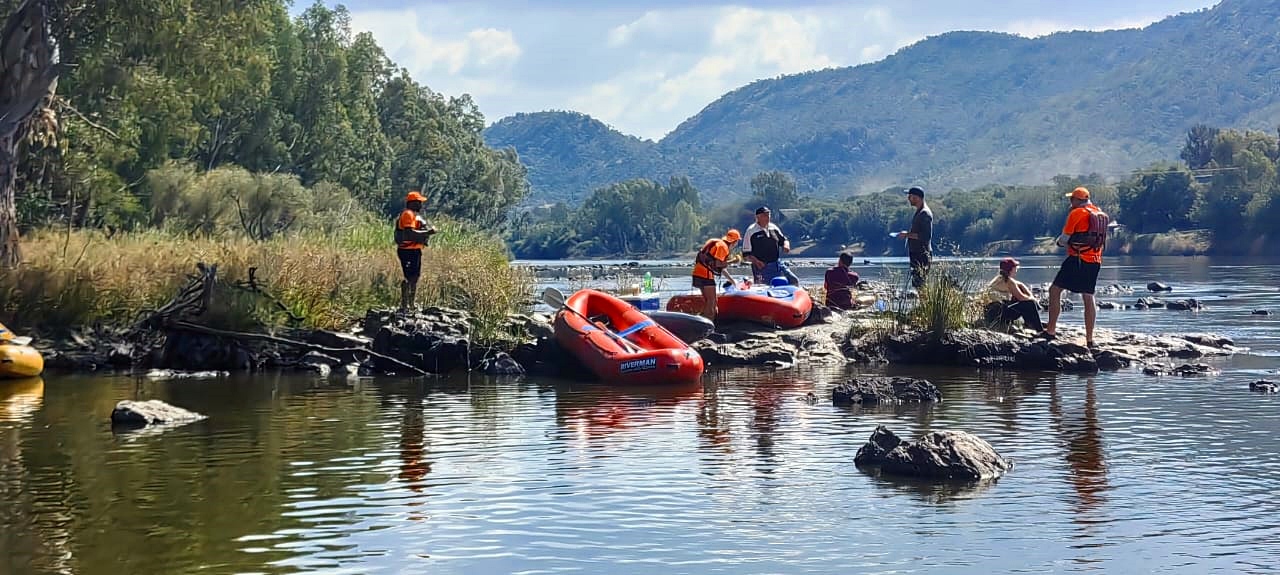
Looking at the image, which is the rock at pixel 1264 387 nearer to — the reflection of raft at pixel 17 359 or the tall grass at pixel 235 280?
the tall grass at pixel 235 280

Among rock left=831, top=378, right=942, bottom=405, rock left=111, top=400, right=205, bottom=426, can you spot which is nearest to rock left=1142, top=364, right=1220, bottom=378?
rock left=831, top=378, right=942, bottom=405

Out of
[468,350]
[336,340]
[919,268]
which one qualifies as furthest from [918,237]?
[336,340]

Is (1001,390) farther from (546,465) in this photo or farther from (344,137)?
(344,137)

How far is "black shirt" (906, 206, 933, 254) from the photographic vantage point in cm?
2136

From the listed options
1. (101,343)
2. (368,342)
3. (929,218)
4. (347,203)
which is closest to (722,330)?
(929,218)

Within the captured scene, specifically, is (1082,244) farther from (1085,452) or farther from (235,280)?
(235,280)

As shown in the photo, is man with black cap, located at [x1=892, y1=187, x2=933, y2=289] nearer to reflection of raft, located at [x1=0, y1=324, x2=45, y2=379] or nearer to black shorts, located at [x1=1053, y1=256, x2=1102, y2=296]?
black shorts, located at [x1=1053, y1=256, x2=1102, y2=296]

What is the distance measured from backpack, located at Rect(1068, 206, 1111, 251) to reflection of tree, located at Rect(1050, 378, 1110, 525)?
109 inches

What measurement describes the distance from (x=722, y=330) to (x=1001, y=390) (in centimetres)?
519

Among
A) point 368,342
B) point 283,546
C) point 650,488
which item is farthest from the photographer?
point 368,342

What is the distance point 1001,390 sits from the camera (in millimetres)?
17094

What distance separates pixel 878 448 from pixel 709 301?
9.37 metres

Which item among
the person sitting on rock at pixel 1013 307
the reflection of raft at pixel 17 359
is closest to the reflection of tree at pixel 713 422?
the person sitting on rock at pixel 1013 307

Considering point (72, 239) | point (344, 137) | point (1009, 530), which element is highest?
point (344, 137)
